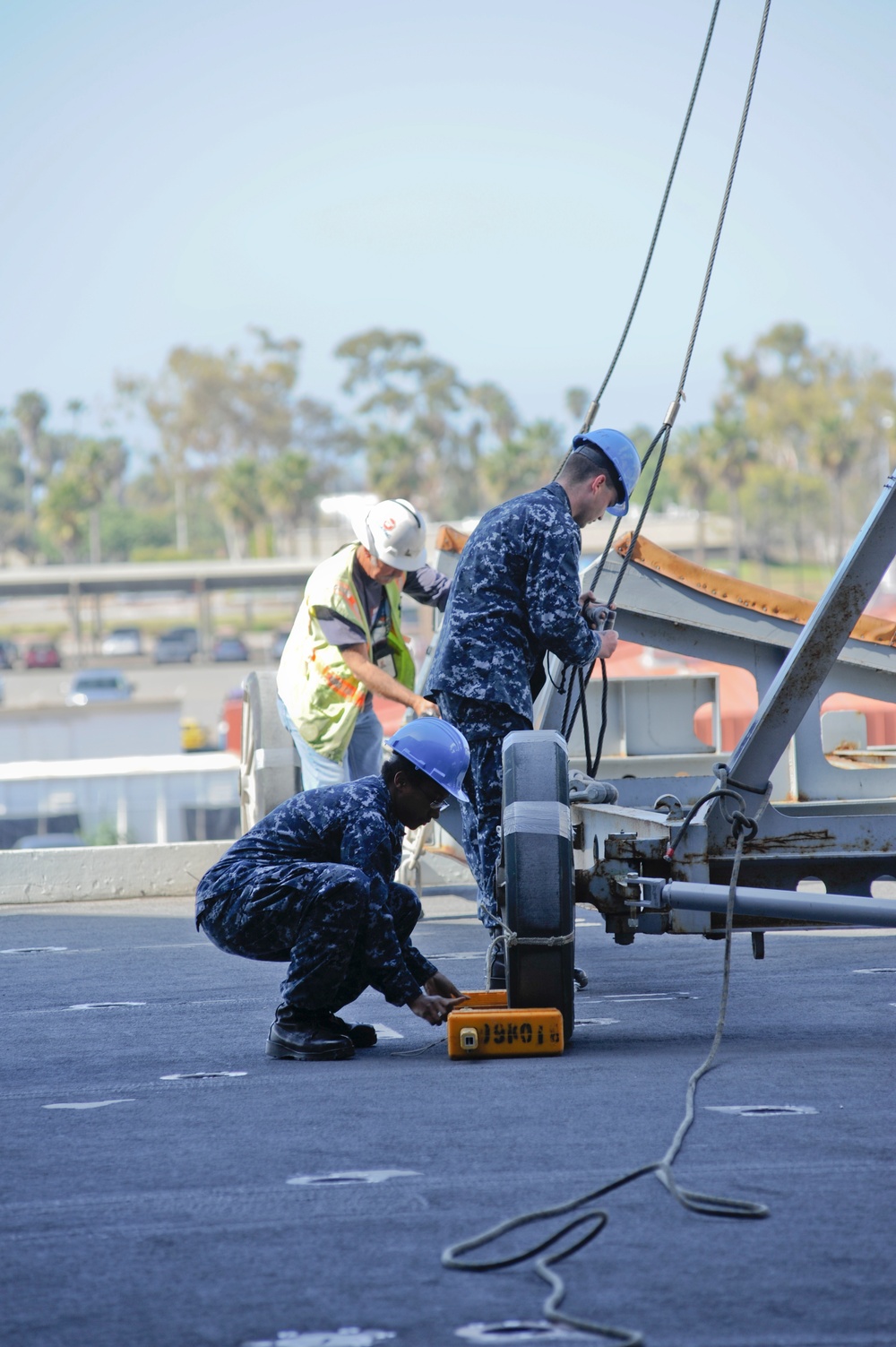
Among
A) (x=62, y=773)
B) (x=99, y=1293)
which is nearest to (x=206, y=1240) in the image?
(x=99, y=1293)

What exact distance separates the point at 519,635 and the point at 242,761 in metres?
4.10

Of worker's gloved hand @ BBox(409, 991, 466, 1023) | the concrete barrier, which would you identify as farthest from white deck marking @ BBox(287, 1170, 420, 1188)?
the concrete barrier

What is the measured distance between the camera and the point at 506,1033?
431 centimetres

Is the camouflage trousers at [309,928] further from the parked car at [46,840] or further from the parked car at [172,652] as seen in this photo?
the parked car at [172,652]

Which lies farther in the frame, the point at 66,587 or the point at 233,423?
the point at 233,423

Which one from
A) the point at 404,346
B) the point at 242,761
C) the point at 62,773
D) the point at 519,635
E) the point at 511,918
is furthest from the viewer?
the point at 404,346

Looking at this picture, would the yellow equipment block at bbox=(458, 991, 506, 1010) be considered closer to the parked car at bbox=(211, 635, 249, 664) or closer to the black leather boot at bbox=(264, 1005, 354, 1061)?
the black leather boot at bbox=(264, 1005, 354, 1061)

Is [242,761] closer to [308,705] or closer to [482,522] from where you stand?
[308,705]

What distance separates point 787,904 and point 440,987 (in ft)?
3.32

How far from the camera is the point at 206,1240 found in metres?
2.68

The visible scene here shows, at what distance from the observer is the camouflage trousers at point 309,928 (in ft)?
14.4

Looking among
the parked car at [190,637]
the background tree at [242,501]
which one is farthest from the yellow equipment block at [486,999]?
the background tree at [242,501]

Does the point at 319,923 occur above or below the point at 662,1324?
above

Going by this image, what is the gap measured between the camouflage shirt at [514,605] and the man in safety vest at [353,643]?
1.22m
